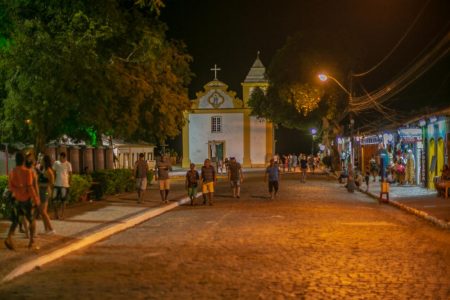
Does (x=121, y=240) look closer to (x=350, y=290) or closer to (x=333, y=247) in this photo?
(x=333, y=247)

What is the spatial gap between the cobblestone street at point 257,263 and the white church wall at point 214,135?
5547 centimetres

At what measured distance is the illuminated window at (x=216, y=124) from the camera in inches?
2886

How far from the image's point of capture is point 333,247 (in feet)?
39.3

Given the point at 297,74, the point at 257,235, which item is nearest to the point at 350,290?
the point at 257,235

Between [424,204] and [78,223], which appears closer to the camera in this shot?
[78,223]

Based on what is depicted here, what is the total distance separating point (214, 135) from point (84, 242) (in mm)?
60797

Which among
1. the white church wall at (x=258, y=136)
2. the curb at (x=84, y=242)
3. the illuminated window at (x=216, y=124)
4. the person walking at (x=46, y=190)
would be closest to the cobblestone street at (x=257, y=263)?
the curb at (x=84, y=242)

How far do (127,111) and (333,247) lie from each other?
38.1ft

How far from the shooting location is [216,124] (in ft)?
241

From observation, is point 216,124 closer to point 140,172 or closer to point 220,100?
point 220,100

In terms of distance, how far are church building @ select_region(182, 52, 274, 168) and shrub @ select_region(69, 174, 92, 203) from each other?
167 feet

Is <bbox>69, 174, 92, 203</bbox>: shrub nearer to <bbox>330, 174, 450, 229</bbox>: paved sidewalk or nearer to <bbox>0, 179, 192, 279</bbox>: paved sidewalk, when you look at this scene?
<bbox>0, 179, 192, 279</bbox>: paved sidewalk

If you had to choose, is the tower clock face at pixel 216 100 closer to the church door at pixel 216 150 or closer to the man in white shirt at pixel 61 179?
the church door at pixel 216 150

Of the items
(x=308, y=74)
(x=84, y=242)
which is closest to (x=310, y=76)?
(x=308, y=74)
